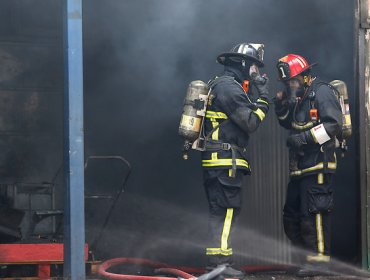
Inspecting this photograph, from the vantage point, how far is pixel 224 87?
23.6ft

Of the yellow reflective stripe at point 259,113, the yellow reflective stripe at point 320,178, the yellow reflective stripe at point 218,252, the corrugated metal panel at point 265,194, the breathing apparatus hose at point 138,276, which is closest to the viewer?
the breathing apparatus hose at point 138,276

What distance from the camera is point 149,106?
31.6 feet

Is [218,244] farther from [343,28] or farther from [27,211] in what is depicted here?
[343,28]

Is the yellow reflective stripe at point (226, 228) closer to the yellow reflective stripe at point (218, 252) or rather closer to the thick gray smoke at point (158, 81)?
the yellow reflective stripe at point (218, 252)

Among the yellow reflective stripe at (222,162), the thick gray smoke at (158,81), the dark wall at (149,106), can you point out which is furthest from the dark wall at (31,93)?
the yellow reflective stripe at (222,162)

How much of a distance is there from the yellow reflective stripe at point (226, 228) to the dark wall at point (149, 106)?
2069 millimetres

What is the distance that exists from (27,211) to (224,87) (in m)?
2.75

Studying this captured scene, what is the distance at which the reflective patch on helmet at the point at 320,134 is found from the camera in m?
7.45

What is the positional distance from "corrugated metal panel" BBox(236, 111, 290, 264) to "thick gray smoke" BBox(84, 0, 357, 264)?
0.62 m

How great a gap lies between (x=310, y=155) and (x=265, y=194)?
5.36ft

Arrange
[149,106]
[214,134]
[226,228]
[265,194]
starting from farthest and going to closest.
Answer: [149,106] < [265,194] < [214,134] < [226,228]

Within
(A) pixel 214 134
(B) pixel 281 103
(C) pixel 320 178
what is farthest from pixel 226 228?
(B) pixel 281 103

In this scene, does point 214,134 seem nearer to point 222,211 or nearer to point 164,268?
point 222,211

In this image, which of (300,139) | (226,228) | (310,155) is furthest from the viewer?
(310,155)
